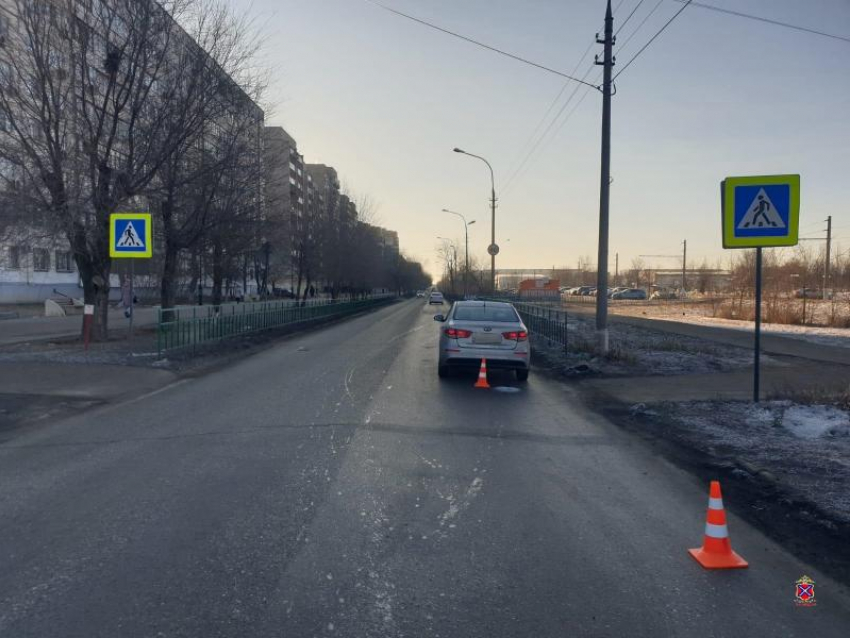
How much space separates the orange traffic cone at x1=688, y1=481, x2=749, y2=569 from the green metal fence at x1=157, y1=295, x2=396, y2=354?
1326 cm

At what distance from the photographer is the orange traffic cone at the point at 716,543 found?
4.25 metres

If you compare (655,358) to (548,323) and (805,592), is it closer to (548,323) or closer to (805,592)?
(548,323)

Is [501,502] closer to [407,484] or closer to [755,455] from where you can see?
[407,484]

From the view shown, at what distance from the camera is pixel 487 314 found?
41.6 ft

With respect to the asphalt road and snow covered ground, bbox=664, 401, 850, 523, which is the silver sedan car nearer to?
snow covered ground, bbox=664, 401, 850, 523

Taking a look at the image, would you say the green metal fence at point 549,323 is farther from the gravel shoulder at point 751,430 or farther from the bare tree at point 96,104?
the bare tree at point 96,104

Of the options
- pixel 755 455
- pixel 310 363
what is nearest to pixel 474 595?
A: pixel 755 455

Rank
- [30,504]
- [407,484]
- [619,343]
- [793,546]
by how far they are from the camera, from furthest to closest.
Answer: [619,343] < [407,484] < [30,504] < [793,546]

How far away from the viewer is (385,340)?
22.2 metres

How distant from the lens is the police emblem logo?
3.78 metres

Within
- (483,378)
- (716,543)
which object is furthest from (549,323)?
(716,543)

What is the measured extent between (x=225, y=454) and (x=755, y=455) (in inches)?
214

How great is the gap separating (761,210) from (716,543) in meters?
6.23

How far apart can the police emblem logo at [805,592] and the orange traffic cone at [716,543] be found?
33cm
